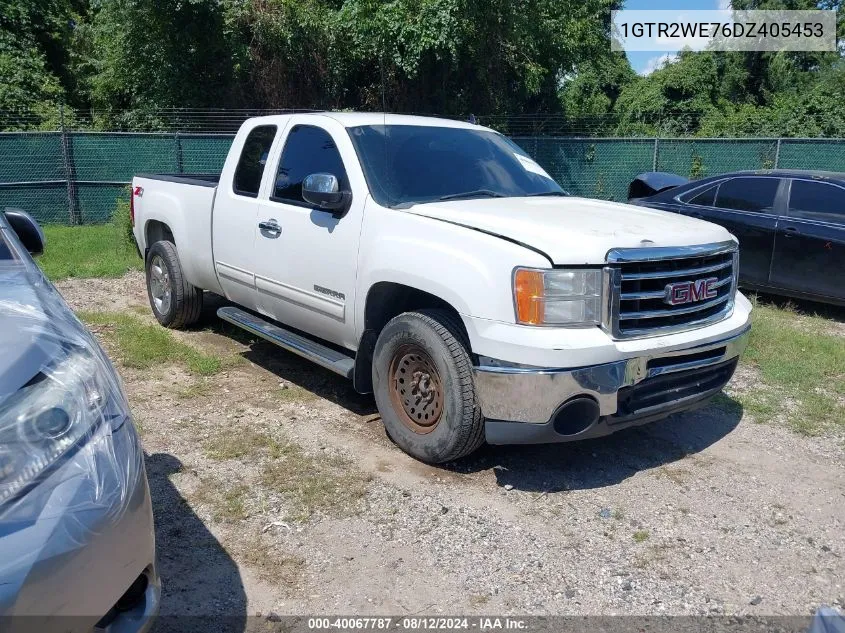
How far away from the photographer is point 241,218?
5.79 meters

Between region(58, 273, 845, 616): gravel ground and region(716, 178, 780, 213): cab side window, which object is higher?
region(716, 178, 780, 213): cab side window

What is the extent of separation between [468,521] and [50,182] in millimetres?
13601

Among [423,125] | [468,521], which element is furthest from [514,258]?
[423,125]

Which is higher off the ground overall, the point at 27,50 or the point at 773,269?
the point at 27,50

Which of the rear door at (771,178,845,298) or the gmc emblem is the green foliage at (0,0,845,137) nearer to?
the rear door at (771,178,845,298)

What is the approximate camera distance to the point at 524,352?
12.3 ft

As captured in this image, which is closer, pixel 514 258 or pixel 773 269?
pixel 514 258

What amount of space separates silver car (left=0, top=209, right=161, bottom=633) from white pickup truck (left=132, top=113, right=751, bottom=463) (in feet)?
6.16

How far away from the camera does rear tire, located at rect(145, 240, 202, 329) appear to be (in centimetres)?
696

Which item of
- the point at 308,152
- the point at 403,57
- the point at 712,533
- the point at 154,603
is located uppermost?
the point at 403,57

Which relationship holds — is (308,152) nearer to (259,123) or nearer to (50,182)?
(259,123)

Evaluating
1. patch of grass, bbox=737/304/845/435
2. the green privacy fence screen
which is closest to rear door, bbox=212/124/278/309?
patch of grass, bbox=737/304/845/435

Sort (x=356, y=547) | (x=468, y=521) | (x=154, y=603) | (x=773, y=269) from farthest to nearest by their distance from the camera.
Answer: (x=773, y=269)
(x=468, y=521)
(x=356, y=547)
(x=154, y=603)

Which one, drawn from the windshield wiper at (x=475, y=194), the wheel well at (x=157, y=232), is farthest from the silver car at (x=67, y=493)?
the wheel well at (x=157, y=232)
